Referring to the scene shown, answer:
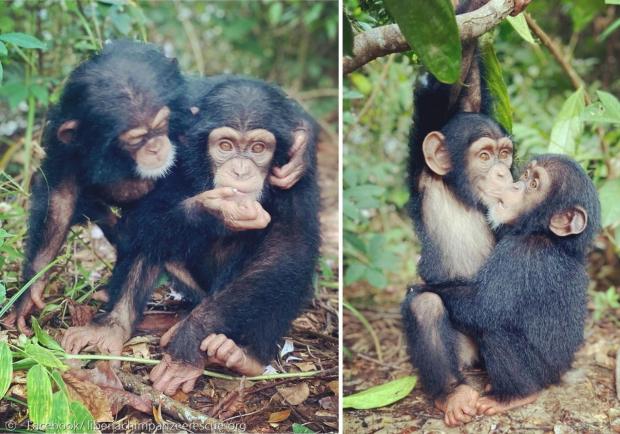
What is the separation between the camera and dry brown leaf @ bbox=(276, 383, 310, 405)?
9.51ft

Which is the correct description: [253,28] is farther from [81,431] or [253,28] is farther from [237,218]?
[81,431]

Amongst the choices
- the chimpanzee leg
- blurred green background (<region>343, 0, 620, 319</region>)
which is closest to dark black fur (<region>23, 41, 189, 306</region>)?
blurred green background (<region>343, 0, 620, 319</region>)

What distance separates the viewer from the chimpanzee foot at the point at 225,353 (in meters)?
2.82

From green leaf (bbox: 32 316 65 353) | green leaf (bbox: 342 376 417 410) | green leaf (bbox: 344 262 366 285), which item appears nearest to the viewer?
green leaf (bbox: 32 316 65 353)

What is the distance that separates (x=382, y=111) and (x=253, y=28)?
1003 mm

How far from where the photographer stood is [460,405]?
2762 millimetres

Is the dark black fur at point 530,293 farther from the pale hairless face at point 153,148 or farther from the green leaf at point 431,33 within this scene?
the pale hairless face at point 153,148

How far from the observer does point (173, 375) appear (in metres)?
2.80

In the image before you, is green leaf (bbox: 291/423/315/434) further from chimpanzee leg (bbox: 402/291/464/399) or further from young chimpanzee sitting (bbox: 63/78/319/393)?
chimpanzee leg (bbox: 402/291/464/399)

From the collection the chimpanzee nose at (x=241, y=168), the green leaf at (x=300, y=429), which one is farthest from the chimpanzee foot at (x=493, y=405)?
the chimpanzee nose at (x=241, y=168)

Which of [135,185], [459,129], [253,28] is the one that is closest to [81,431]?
[135,185]

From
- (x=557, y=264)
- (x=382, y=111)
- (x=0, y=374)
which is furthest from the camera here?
(x=382, y=111)

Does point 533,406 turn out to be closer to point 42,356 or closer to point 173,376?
point 173,376

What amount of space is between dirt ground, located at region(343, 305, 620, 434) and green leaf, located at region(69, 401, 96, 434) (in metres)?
1.03
